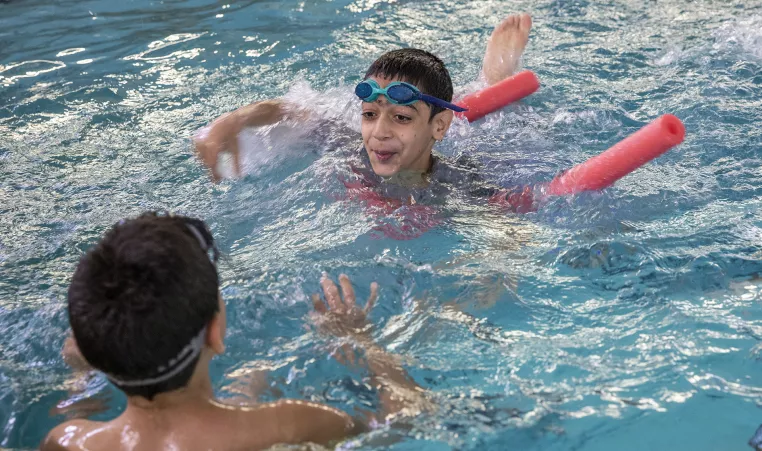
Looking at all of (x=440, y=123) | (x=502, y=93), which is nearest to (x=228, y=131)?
(x=440, y=123)

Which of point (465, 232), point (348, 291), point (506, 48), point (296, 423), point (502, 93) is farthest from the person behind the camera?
point (506, 48)

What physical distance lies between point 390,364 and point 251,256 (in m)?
1.16

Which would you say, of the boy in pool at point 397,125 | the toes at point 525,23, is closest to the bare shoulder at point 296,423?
the boy in pool at point 397,125

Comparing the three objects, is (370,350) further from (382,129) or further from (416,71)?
(416,71)

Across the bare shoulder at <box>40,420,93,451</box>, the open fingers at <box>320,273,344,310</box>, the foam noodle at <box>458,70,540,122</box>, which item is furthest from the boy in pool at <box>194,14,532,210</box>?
→ the bare shoulder at <box>40,420,93,451</box>

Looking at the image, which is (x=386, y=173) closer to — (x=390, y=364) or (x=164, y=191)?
(x=164, y=191)

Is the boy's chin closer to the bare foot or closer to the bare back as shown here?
the bare foot

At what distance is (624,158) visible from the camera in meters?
3.82

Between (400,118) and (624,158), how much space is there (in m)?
1.22

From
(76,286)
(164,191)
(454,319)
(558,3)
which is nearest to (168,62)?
(164,191)

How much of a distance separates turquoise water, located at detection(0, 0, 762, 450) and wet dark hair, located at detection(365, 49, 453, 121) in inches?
23.8

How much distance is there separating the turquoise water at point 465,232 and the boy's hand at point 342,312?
93 mm

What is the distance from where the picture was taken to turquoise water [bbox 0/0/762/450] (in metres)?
2.78

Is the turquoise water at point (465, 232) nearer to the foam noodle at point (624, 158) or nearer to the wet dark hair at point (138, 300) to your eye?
the foam noodle at point (624, 158)
